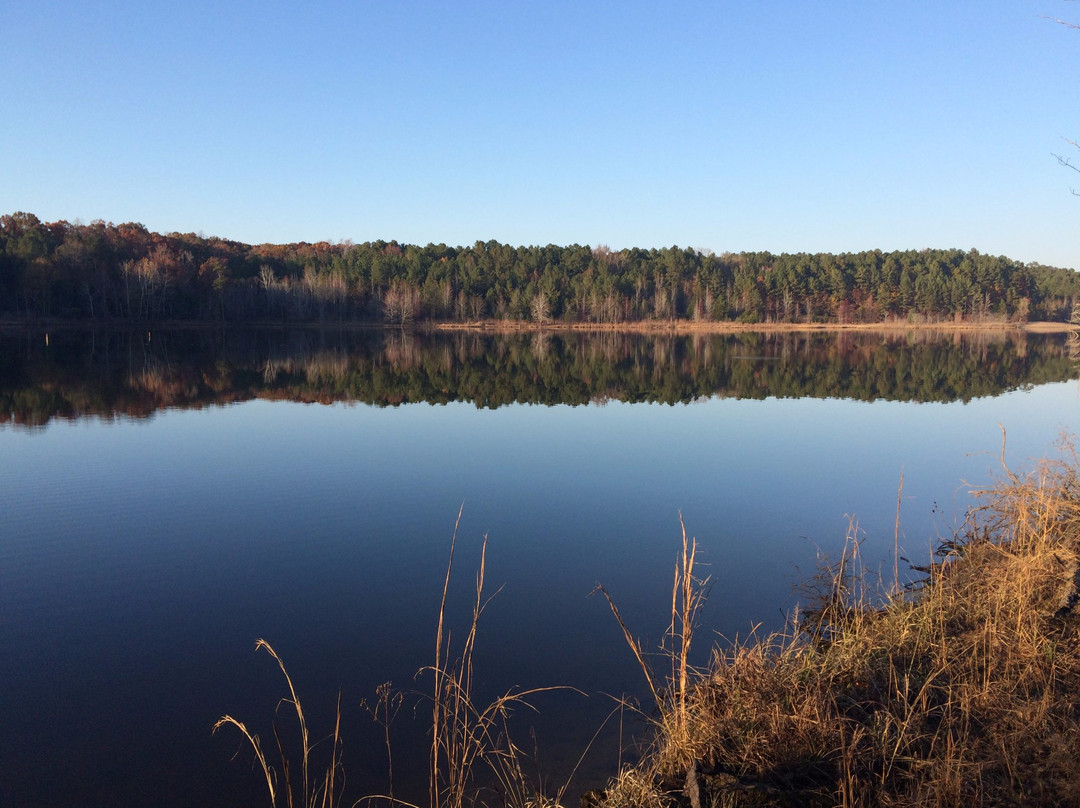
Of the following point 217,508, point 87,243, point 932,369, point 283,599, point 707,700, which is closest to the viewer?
point 707,700

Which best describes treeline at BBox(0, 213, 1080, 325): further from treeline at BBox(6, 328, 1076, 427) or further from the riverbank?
treeline at BBox(6, 328, 1076, 427)

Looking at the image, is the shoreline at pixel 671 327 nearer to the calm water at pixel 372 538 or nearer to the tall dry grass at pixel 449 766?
the calm water at pixel 372 538

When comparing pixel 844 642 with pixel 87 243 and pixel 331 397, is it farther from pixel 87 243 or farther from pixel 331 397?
pixel 87 243

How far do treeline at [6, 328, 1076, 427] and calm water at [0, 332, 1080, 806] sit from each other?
0.57 metres

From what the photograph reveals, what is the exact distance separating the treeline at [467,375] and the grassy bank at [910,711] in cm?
1623

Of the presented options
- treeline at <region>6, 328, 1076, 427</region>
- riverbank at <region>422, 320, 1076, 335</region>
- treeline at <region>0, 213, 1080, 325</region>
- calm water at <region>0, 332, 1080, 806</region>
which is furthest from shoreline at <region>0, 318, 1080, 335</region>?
calm water at <region>0, 332, 1080, 806</region>

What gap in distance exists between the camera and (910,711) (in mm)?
3475

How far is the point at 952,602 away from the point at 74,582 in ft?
25.6

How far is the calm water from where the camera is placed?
4.71 metres

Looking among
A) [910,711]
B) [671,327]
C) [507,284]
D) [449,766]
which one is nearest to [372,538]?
[449,766]

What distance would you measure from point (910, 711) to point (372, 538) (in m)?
6.32

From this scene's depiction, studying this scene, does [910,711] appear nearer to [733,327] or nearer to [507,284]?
[733,327]

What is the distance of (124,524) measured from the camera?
350 inches

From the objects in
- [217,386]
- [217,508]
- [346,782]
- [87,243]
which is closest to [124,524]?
[217,508]
